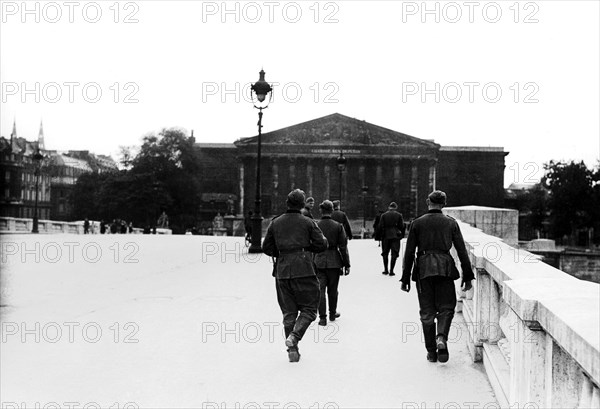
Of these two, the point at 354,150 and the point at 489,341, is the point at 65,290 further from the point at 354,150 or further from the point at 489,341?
the point at 354,150

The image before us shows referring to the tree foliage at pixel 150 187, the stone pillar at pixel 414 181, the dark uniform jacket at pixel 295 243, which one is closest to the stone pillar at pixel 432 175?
the stone pillar at pixel 414 181

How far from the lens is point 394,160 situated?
263 ft

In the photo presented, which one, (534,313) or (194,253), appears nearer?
(534,313)

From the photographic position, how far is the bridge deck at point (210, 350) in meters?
5.86

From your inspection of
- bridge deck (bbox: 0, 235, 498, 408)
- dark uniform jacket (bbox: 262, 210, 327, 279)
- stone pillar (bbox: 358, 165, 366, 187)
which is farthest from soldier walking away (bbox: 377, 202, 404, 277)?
stone pillar (bbox: 358, 165, 366, 187)

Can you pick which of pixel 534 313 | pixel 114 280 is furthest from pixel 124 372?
pixel 114 280

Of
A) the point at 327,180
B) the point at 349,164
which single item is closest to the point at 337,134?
the point at 349,164

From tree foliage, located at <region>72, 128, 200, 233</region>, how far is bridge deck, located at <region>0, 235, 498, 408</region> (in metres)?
53.3

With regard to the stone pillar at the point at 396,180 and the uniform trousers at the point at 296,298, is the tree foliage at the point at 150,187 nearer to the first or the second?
the stone pillar at the point at 396,180

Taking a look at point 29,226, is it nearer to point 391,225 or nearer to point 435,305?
point 391,225

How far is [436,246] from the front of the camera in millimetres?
7039

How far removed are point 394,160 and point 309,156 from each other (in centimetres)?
937

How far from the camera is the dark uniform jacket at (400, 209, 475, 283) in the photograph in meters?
6.92

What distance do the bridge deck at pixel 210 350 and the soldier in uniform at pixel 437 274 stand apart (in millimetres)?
280
